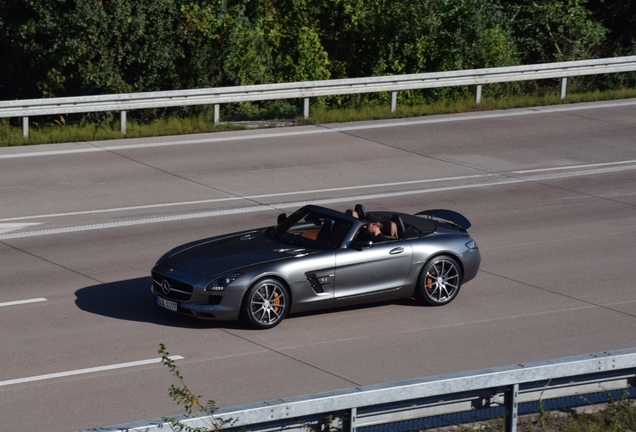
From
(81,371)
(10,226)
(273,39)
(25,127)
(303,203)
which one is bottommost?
(81,371)

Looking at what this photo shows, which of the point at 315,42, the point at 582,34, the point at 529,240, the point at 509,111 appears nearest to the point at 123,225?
the point at 529,240

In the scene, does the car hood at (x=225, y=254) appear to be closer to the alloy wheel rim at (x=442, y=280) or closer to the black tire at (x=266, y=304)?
the black tire at (x=266, y=304)

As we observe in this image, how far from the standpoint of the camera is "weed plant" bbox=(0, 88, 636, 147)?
21.5 meters

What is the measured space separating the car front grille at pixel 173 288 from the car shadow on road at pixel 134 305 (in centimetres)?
34

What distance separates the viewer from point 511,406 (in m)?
7.63

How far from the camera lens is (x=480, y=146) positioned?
72.1ft

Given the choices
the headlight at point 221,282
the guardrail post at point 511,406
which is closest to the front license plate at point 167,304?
the headlight at point 221,282

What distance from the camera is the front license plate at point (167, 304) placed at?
1150 cm

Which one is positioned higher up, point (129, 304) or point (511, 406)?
point (511, 406)

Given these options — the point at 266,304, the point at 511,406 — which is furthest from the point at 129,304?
the point at 511,406

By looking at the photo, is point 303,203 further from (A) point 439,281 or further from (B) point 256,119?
(B) point 256,119

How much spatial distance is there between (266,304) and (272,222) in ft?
15.8

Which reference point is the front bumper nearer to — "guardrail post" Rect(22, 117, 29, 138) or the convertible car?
the convertible car

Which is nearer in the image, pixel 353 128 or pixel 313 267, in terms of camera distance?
pixel 313 267
